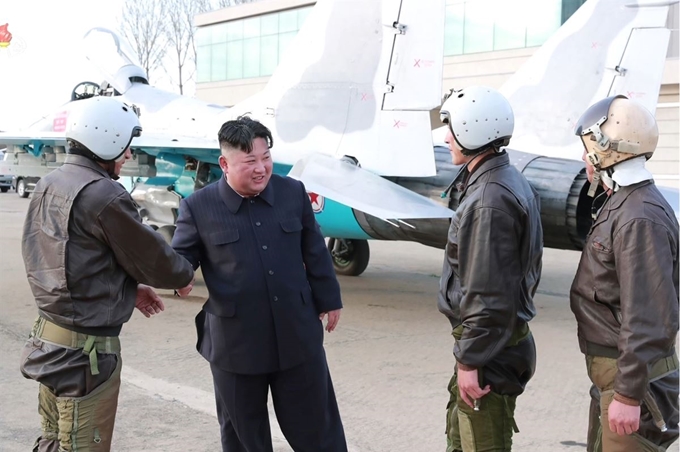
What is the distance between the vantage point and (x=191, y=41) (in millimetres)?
49312

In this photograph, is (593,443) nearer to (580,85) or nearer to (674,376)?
(674,376)

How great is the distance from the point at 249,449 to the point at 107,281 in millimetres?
999

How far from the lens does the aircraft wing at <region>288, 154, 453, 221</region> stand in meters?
6.59

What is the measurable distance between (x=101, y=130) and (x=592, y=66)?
7.19 metres

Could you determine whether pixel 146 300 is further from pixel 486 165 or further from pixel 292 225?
pixel 486 165

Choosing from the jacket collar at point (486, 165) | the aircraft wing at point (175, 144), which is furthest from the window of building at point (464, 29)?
the jacket collar at point (486, 165)

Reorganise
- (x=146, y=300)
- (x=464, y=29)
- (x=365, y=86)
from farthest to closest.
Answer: (x=464, y=29) < (x=365, y=86) < (x=146, y=300)

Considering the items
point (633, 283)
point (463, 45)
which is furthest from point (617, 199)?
point (463, 45)

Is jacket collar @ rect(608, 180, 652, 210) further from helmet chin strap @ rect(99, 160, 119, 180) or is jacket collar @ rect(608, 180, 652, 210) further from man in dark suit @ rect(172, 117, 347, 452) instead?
helmet chin strap @ rect(99, 160, 119, 180)

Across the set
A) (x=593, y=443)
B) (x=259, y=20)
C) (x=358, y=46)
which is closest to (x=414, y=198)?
(x=358, y=46)

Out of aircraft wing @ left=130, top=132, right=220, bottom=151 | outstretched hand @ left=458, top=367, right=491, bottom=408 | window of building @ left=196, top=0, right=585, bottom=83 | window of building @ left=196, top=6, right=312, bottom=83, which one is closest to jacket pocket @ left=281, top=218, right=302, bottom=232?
outstretched hand @ left=458, top=367, right=491, bottom=408

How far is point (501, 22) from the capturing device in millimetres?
23703

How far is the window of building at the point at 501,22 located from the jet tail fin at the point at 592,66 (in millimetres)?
14476

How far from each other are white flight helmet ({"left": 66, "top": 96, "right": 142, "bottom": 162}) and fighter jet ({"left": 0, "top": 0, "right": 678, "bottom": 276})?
3651mm
